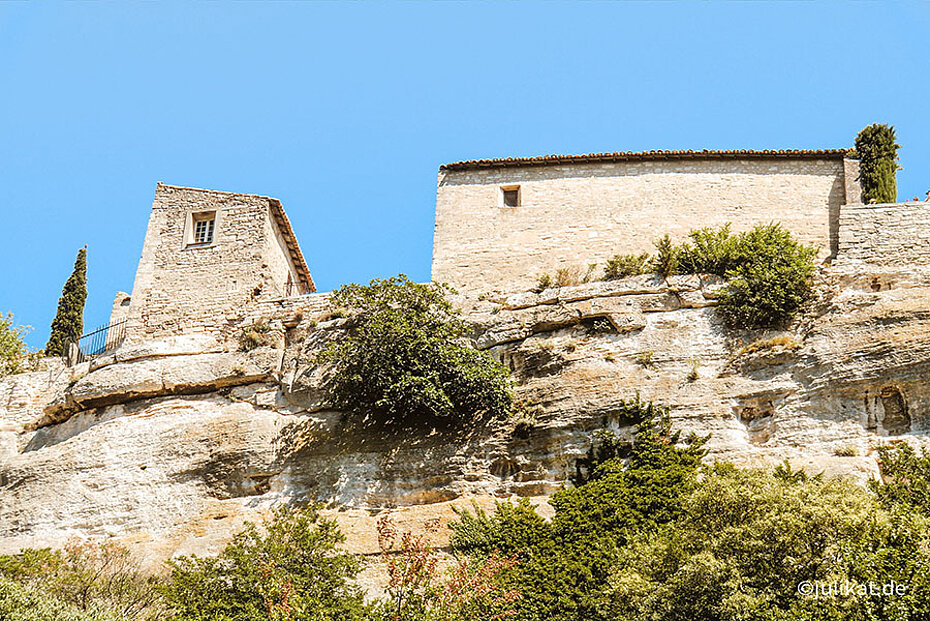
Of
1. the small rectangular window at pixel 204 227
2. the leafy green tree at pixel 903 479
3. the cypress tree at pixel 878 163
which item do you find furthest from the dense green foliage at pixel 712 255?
the small rectangular window at pixel 204 227

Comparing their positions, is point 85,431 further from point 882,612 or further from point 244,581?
point 882,612

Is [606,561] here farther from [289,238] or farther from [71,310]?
[71,310]

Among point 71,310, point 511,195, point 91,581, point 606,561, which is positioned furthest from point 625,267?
point 71,310

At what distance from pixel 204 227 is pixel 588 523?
15.0m

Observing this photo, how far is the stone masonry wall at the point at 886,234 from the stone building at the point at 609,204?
1.95 metres

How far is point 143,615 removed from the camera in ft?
64.7

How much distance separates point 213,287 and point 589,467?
40.0 ft

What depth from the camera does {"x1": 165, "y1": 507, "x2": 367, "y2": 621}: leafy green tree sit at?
1736 centimetres

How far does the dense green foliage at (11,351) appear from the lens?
31.9 m

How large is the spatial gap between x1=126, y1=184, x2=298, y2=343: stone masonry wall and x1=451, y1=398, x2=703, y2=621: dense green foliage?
1042cm

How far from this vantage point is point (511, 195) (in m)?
28.9

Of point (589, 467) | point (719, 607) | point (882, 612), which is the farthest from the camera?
point (589, 467)

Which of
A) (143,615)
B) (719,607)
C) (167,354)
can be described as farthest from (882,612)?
(167,354)

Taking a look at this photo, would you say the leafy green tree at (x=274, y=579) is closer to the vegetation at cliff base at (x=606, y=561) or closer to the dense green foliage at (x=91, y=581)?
the vegetation at cliff base at (x=606, y=561)
